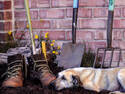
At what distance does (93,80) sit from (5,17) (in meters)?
1.24

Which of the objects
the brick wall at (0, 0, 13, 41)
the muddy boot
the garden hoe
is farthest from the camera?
the brick wall at (0, 0, 13, 41)

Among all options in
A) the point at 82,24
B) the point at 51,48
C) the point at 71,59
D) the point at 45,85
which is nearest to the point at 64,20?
the point at 82,24

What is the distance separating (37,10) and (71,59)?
688mm

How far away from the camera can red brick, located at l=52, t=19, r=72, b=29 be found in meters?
2.14

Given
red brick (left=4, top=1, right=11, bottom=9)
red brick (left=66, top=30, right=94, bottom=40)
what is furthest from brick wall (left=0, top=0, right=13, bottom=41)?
red brick (left=66, top=30, right=94, bottom=40)

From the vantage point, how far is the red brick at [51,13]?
6.98 feet

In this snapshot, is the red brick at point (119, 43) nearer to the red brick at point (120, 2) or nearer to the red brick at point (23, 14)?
the red brick at point (120, 2)

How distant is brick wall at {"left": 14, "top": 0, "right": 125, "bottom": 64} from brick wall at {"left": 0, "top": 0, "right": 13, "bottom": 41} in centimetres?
8

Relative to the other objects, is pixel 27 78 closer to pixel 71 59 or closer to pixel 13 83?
pixel 13 83

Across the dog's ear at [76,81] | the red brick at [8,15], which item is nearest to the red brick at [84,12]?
the red brick at [8,15]

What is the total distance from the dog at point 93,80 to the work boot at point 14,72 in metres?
0.29

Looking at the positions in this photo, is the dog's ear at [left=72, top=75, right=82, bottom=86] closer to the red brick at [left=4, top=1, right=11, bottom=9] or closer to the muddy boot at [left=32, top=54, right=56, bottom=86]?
the muddy boot at [left=32, top=54, right=56, bottom=86]

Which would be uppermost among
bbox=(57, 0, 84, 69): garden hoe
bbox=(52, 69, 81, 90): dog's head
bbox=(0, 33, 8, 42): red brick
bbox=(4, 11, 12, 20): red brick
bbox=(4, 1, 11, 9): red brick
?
bbox=(4, 1, 11, 9): red brick

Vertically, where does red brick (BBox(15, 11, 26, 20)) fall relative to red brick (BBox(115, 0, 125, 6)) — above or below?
below
